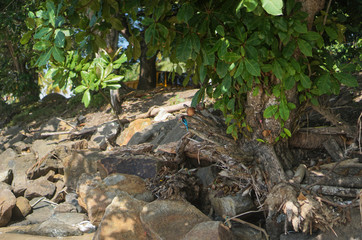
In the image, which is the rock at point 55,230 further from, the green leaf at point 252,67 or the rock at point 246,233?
the green leaf at point 252,67

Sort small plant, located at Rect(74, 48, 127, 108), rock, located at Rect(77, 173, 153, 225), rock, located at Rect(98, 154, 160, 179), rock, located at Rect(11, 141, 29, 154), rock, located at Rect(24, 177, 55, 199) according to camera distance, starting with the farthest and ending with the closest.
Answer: rock, located at Rect(11, 141, 29, 154) < rock, located at Rect(24, 177, 55, 199) < rock, located at Rect(98, 154, 160, 179) < rock, located at Rect(77, 173, 153, 225) < small plant, located at Rect(74, 48, 127, 108)

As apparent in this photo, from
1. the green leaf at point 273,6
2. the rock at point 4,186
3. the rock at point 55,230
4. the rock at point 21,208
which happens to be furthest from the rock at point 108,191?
the green leaf at point 273,6

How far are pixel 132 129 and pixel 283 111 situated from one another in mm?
5083

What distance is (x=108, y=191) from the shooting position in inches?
217

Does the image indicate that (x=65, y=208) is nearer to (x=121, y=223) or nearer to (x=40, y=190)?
(x=40, y=190)

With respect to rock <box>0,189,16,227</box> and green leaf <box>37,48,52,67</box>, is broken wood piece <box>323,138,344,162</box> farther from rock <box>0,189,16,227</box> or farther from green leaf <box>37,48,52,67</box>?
rock <box>0,189,16,227</box>

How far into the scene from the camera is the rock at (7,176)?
8461mm

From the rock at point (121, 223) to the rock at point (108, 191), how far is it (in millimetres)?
768

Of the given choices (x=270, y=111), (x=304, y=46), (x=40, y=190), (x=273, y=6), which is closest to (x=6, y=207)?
(x=40, y=190)

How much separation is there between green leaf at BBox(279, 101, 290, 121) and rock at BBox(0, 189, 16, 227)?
508 cm

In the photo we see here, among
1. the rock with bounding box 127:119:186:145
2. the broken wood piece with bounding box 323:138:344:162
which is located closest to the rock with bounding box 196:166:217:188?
the broken wood piece with bounding box 323:138:344:162

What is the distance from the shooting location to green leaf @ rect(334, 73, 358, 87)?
3.76m

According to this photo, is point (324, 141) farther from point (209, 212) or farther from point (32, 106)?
point (32, 106)

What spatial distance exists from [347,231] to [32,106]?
13913mm
